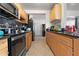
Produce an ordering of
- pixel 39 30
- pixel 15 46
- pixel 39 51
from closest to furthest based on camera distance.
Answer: pixel 15 46 → pixel 39 51 → pixel 39 30

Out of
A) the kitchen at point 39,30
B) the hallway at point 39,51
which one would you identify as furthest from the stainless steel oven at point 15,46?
the hallway at point 39,51

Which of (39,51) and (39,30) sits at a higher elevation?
(39,30)

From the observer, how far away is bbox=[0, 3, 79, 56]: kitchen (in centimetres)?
204

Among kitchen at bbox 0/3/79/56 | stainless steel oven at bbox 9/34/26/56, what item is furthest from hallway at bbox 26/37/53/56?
stainless steel oven at bbox 9/34/26/56

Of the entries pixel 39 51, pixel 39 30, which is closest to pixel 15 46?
pixel 39 51

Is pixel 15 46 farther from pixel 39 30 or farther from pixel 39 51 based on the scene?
pixel 39 30

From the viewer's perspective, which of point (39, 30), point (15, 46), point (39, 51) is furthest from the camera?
point (39, 30)

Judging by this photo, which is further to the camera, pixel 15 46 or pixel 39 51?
pixel 39 51

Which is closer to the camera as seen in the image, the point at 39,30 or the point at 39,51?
the point at 39,51

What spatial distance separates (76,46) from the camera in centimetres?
180

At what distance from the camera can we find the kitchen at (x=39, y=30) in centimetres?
204

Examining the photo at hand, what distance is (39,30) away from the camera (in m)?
14.3

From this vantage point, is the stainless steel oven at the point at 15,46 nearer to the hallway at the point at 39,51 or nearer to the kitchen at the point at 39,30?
the kitchen at the point at 39,30

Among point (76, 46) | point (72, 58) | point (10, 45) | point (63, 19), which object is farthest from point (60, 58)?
point (63, 19)
